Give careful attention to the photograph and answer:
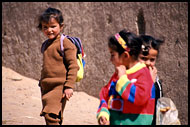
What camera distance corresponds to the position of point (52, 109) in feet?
10.6

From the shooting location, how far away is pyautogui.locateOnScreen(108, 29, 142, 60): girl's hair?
2.42m

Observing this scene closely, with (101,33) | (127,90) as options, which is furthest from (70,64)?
(101,33)

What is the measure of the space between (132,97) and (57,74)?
119 centimetres

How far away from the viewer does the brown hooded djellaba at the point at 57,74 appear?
3246 millimetres

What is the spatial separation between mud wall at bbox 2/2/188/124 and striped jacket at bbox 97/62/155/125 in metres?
2.67

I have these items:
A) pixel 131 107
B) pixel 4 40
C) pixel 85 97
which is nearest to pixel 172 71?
pixel 85 97

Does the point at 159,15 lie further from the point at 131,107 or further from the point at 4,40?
the point at 4,40

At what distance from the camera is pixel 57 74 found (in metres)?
3.29

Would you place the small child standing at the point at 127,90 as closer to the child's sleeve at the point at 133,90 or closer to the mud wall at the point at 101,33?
the child's sleeve at the point at 133,90

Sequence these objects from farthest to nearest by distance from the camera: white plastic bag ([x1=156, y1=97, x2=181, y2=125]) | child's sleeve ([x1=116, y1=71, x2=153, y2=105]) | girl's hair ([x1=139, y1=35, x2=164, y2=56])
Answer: girl's hair ([x1=139, y1=35, x2=164, y2=56])
white plastic bag ([x1=156, y1=97, x2=181, y2=125])
child's sleeve ([x1=116, y1=71, x2=153, y2=105])

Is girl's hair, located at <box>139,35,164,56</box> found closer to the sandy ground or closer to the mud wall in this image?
the mud wall

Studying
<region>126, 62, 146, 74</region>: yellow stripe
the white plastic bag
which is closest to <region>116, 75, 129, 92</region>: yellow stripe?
<region>126, 62, 146, 74</region>: yellow stripe

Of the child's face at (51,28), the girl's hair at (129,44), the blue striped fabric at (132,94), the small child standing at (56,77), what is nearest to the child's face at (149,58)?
the girl's hair at (129,44)

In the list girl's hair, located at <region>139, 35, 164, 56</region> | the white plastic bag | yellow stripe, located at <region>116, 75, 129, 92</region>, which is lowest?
the white plastic bag
